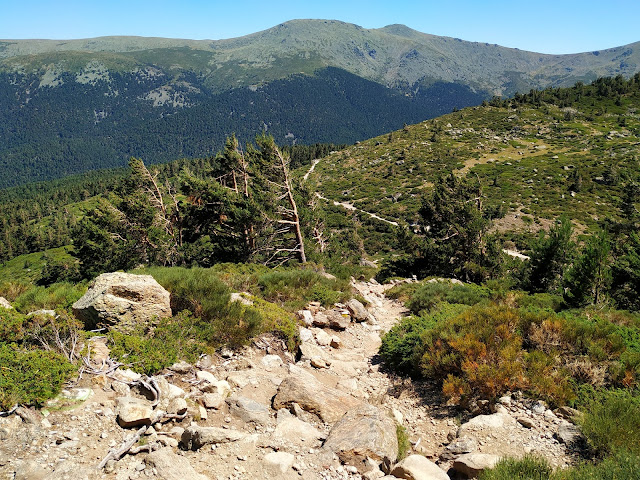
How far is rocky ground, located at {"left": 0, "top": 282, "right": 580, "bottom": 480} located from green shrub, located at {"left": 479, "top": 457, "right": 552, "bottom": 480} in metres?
0.34

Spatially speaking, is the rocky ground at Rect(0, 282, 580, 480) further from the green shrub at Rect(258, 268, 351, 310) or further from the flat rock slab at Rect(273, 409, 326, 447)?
the green shrub at Rect(258, 268, 351, 310)

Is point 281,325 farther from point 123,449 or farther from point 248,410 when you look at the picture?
point 123,449

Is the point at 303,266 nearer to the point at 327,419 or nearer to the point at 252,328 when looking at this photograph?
the point at 252,328

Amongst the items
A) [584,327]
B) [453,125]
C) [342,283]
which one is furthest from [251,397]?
[453,125]

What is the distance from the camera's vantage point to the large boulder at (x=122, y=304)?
6.85m

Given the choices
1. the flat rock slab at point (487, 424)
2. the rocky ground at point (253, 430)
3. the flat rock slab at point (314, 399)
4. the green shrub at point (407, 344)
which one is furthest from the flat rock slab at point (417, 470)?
the green shrub at point (407, 344)

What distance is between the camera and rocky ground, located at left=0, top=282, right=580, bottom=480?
3.95 metres

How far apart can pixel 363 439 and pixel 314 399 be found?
4.22 feet

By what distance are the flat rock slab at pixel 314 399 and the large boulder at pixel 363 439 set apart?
1.44 ft

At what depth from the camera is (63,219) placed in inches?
4604

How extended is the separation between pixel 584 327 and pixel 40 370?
8.78 m

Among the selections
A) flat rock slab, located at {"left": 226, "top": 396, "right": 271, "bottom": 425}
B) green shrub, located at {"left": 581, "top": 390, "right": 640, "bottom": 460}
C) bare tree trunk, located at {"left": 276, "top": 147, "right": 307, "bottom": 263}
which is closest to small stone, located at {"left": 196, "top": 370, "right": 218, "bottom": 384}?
flat rock slab, located at {"left": 226, "top": 396, "right": 271, "bottom": 425}

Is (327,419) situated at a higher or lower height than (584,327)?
lower

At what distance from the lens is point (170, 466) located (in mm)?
3844
